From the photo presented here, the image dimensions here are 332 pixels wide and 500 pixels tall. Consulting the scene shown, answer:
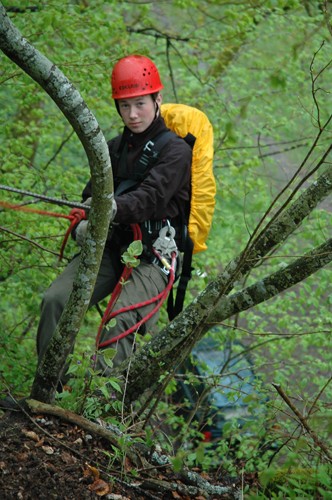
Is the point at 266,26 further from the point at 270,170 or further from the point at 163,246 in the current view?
the point at 163,246

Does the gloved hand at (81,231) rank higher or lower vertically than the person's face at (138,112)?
lower

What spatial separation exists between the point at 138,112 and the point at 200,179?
0.58 metres

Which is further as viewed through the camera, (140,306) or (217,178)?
(217,178)

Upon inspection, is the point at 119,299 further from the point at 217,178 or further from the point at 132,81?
the point at 217,178

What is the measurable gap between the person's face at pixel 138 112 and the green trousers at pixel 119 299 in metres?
0.81

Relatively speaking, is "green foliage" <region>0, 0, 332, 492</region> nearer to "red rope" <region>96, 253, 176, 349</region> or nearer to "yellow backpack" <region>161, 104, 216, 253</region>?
"red rope" <region>96, 253, 176, 349</region>

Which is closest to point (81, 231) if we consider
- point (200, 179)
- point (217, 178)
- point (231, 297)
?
point (200, 179)

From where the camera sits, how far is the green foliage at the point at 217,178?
169 inches

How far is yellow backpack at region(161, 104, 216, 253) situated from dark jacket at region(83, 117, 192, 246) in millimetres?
65

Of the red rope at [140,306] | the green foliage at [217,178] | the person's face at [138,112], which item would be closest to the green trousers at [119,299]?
the red rope at [140,306]

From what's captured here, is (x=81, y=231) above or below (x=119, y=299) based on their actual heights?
above

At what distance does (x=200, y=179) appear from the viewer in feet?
15.1

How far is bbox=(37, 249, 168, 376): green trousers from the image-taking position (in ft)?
13.8

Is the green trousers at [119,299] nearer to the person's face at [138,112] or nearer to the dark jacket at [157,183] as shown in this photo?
the dark jacket at [157,183]
